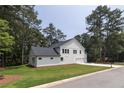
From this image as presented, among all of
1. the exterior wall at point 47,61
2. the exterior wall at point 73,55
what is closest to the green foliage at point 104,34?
the exterior wall at point 73,55

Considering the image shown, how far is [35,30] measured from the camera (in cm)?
2925

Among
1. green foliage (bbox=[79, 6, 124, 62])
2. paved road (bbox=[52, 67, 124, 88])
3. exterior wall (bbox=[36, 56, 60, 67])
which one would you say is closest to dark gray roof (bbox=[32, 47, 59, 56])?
exterior wall (bbox=[36, 56, 60, 67])

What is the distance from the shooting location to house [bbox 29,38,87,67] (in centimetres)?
2568

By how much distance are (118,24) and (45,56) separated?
53.3 feet

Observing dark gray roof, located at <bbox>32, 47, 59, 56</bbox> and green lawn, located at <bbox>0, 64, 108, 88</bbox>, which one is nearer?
green lawn, located at <bbox>0, 64, 108, 88</bbox>

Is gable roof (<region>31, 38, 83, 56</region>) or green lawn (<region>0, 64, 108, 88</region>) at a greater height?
gable roof (<region>31, 38, 83, 56</region>)

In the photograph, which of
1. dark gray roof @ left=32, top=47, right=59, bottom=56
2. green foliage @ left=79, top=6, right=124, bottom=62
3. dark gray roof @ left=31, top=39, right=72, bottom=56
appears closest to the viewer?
dark gray roof @ left=32, top=47, right=59, bottom=56

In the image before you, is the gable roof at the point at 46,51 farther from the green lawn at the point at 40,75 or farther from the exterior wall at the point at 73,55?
the green lawn at the point at 40,75

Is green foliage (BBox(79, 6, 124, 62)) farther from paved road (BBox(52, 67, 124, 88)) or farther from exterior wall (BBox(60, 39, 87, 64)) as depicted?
paved road (BBox(52, 67, 124, 88))

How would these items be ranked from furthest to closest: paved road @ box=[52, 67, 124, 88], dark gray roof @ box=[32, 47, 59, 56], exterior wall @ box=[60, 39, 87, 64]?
1. exterior wall @ box=[60, 39, 87, 64]
2. dark gray roof @ box=[32, 47, 59, 56]
3. paved road @ box=[52, 67, 124, 88]

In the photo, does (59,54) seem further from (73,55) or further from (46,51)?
(73,55)

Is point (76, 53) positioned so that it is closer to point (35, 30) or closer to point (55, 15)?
point (35, 30)

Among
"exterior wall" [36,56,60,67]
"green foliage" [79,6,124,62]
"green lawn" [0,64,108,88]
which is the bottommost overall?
"green lawn" [0,64,108,88]
